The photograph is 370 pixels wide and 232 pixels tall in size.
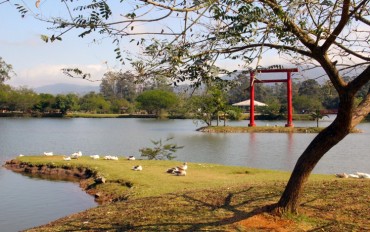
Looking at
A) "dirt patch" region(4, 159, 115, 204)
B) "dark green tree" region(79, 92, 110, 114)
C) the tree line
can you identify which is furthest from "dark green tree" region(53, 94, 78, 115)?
"dirt patch" region(4, 159, 115, 204)

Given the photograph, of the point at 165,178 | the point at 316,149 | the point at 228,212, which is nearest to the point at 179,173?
the point at 165,178

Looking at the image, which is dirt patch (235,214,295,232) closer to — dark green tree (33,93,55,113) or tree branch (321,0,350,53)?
tree branch (321,0,350,53)

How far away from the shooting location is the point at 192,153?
75.9 feet

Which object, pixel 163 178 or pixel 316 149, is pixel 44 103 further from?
pixel 316 149

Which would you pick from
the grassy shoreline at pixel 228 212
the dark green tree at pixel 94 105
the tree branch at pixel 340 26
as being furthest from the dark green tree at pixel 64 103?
the tree branch at pixel 340 26

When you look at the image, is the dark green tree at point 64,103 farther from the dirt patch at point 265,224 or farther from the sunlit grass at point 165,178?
the dirt patch at point 265,224

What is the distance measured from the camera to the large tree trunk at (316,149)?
562cm

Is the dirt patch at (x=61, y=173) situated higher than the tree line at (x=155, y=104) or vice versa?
the tree line at (x=155, y=104)

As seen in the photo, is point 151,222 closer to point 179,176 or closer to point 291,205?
point 291,205

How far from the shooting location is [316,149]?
18.9ft

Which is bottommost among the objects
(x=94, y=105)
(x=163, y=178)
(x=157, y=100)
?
(x=163, y=178)

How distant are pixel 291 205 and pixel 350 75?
7.04ft

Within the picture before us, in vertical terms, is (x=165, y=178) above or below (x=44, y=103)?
below

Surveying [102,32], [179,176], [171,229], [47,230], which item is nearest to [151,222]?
[171,229]
